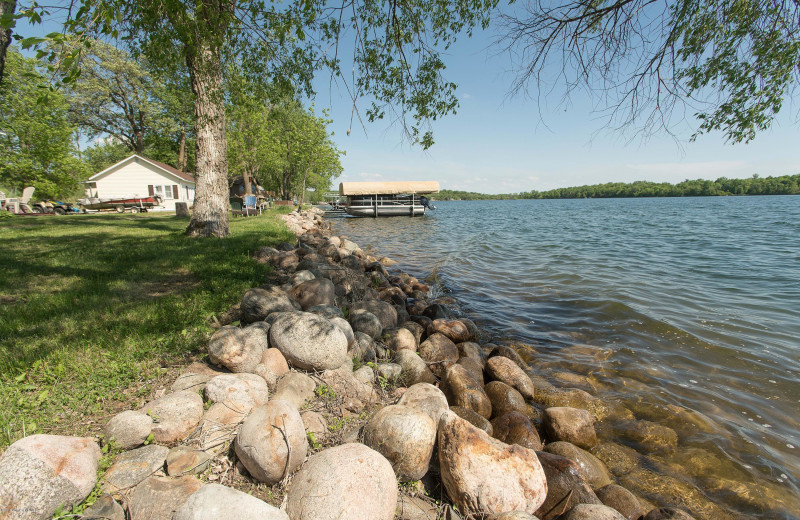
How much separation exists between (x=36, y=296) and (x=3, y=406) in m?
3.16

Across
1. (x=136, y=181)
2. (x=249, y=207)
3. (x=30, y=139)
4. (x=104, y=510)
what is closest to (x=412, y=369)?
(x=104, y=510)

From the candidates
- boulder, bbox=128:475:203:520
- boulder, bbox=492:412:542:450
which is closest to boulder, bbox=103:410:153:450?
boulder, bbox=128:475:203:520

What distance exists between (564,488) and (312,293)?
3848 mm

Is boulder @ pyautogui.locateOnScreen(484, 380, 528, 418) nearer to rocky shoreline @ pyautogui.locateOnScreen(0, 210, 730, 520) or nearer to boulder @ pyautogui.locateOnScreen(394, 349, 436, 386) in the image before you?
rocky shoreline @ pyautogui.locateOnScreen(0, 210, 730, 520)

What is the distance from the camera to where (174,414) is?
2.58m

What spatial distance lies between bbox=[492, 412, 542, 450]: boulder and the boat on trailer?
36.7 m

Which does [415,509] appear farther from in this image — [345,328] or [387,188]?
[387,188]

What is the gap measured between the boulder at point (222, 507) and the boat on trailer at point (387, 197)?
38113 millimetres

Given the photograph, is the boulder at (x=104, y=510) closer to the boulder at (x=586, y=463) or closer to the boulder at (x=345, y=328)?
the boulder at (x=345, y=328)

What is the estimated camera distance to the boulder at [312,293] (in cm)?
515

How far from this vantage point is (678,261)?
Answer: 519 inches

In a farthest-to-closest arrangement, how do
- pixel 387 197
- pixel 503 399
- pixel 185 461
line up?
1. pixel 387 197
2. pixel 503 399
3. pixel 185 461

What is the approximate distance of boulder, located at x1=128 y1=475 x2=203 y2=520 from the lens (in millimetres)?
1939

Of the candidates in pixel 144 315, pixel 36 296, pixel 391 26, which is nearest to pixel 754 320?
pixel 391 26
